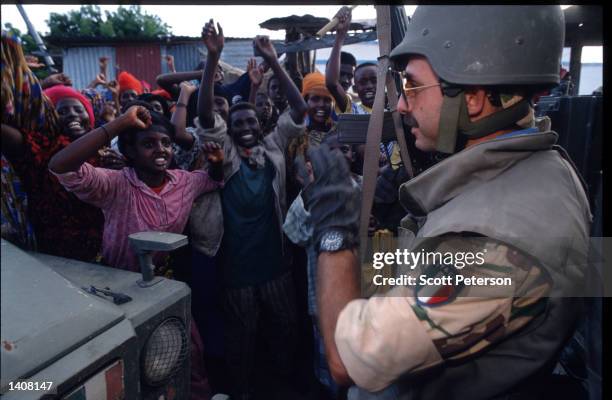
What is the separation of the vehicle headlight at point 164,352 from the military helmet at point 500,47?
1.24m

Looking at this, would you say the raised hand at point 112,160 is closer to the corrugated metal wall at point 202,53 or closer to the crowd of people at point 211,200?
the crowd of people at point 211,200

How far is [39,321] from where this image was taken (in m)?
0.95

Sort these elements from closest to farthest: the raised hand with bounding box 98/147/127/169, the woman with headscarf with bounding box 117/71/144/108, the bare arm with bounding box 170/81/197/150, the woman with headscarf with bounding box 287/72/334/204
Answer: the raised hand with bounding box 98/147/127/169
the bare arm with bounding box 170/81/197/150
the woman with headscarf with bounding box 287/72/334/204
the woman with headscarf with bounding box 117/71/144/108

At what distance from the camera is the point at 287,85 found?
307 cm

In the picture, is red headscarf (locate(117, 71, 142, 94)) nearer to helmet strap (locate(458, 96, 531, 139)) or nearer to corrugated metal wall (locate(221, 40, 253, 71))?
helmet strap (locate(458, 96, 531, 139))

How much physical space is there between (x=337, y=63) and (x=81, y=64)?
14.3 meters

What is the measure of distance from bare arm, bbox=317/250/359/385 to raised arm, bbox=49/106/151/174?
1.41 m

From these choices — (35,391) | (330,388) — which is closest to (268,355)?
(330,388)

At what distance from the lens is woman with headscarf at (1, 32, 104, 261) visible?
3.54ft

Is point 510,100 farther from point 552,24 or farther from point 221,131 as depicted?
point 221,131

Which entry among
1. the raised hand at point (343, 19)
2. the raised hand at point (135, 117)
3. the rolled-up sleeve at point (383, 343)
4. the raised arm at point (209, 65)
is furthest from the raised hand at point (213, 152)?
the rolled-up sleeve at point (383, 343)

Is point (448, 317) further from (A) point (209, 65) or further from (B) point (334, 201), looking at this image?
(A) point (209, 65)

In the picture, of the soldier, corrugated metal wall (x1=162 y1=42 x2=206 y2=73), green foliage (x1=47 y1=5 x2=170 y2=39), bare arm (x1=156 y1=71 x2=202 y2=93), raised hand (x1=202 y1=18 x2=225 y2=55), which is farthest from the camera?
green foliage (x1=47 y1=5 x2=170 y2=39)

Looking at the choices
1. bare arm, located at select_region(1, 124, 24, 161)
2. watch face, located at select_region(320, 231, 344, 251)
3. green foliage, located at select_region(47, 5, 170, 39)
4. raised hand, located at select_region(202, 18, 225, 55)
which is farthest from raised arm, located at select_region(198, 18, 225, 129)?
green foliage, located at select_region(47, 5, 170, 39)
